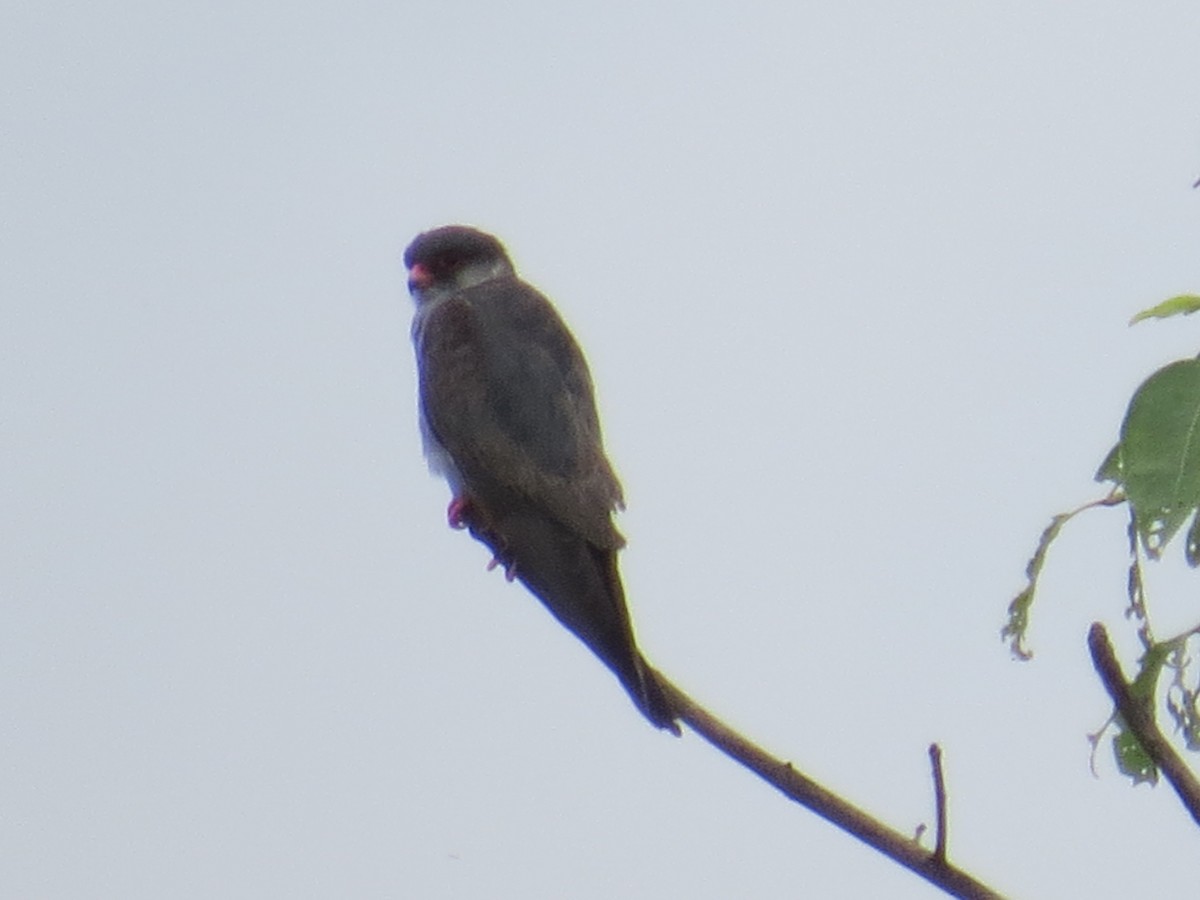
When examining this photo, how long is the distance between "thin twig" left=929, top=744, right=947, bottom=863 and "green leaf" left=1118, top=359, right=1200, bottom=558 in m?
0.40

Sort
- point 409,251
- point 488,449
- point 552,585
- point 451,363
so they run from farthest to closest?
point 409,251 < point 451,363 < point 488,449 < point 552,585

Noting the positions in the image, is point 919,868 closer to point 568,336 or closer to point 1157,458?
point 1157,458

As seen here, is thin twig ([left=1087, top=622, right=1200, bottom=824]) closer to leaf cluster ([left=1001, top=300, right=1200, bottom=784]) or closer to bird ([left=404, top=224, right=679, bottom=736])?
leaf cluster ([left=1001, top=300, right=1200, bottom=784])

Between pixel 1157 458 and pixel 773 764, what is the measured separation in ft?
2.36

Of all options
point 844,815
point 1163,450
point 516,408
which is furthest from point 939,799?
point 516,408

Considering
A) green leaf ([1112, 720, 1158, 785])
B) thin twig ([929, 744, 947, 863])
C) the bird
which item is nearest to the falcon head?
the bird

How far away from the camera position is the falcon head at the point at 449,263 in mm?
7383

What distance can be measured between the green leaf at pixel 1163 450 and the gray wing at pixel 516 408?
9.29 feet

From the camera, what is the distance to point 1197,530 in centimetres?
259

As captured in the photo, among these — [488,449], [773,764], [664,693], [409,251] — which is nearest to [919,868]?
[773,764]

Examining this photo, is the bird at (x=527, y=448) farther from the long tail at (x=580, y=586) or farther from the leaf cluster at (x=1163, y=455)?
the leaf cluster at (x=1163, y=455)

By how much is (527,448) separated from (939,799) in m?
3.35

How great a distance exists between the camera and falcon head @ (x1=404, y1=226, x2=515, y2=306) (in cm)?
738

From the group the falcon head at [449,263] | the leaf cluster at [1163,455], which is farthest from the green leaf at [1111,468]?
the falcon head at [449,263]
